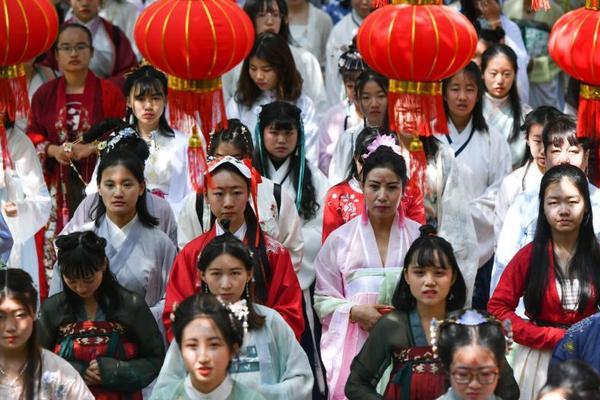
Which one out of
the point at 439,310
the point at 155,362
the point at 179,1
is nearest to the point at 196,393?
the point at 155,362

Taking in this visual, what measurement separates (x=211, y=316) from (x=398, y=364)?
105cm

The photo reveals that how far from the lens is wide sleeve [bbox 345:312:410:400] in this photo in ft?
24.5

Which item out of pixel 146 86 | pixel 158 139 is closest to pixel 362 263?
pixel 158 139

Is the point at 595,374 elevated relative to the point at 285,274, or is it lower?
lower

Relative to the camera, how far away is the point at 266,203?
8922 millimetres

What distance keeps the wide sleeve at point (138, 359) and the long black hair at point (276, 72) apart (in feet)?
10.6

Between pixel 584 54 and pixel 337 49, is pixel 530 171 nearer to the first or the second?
pixel 584 54

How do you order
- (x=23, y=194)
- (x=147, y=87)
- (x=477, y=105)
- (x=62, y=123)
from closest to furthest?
1. (x=23, y=194)
2. (x=147, y=87)
3. (x=477, y=105)
4. (x=62, y=123)

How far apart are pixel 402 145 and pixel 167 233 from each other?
146 centimetres

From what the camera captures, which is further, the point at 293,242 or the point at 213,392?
the point at 293,242

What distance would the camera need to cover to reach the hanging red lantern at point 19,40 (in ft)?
26.2

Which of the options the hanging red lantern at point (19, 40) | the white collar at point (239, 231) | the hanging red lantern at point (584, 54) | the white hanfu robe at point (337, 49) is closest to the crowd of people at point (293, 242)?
the white collar at point (239, 231)

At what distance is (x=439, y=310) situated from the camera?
7.60 m

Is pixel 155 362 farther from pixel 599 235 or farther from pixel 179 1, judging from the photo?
pixel 599 235
